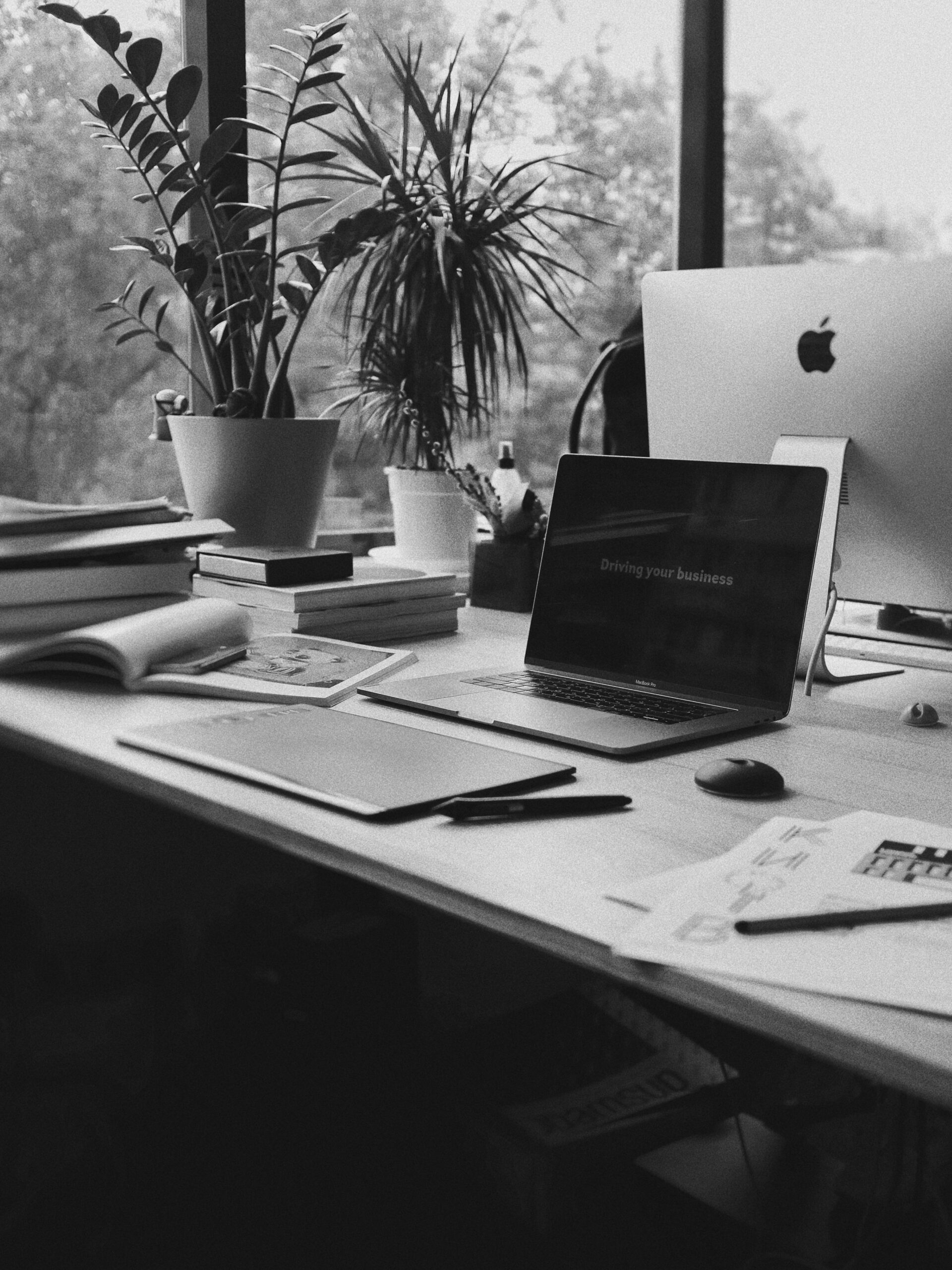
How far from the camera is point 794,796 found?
1.05 metres

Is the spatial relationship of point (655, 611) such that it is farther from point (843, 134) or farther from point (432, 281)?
point (843, 134)

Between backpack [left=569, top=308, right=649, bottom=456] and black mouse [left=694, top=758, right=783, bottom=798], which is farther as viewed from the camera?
backpack [left=569, top=308, right=649, bottom=456]

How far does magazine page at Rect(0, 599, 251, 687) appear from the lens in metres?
1.38

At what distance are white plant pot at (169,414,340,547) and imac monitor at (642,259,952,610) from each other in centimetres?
62

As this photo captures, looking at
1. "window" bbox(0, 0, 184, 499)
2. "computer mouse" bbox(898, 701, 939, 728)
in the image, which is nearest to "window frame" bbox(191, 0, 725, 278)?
"window" bbox(0, 0, 184, 499)

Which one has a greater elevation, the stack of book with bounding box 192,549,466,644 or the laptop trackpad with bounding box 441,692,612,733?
the stack of book with bounding box 192,549,466,644

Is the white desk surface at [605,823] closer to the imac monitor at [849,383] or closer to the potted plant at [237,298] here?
the imac monitor at [849,383]

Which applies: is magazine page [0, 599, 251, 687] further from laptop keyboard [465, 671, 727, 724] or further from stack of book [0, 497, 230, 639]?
laptop keyboard [465, 671, 727, 724]

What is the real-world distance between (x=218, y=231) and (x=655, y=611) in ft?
3.43

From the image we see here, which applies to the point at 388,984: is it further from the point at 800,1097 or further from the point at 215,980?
the point at 800,1097

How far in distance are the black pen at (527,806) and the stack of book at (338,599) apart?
75 centimetres

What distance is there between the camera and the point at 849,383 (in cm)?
150

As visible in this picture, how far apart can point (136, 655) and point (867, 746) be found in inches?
29.9

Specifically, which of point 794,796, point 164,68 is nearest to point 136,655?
point 794,796
